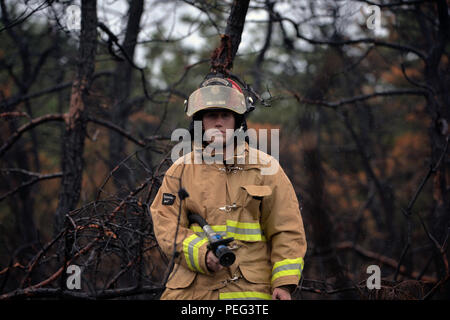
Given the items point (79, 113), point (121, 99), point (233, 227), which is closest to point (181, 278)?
point (233, 227)

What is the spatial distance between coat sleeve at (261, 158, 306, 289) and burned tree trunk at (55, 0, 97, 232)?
300cm

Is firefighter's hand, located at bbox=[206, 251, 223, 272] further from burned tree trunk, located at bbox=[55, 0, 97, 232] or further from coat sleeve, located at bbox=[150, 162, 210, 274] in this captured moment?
burned tree trunk, located at bbox=[55, 0, 97, 232]

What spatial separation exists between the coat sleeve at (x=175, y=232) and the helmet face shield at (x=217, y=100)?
Result: 46 cm

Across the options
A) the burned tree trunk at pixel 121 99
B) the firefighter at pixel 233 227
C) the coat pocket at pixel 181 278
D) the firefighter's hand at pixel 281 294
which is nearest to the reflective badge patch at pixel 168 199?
the firefighter at pixel 233 227

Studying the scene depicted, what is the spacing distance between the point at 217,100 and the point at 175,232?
0.98 m

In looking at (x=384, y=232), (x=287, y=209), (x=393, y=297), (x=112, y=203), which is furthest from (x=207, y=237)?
(x=384, y=232)

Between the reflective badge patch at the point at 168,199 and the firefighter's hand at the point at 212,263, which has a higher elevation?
the reflective badge patch at the point at 168,199

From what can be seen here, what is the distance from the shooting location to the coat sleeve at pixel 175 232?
2.67 meters

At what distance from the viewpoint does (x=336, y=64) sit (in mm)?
7434

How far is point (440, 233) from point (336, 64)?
3.12 metres

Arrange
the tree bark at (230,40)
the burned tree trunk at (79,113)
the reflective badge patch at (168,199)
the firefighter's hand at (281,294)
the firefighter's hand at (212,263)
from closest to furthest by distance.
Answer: the firefighter's hand at (212,263), the firefighter's hand at (281,294), the reflective badge patch at (168,199), the tree bark at (230,40), the burned tree trunk at (79,113)

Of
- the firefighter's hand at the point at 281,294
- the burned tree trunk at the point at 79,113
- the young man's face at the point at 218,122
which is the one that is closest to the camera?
the firefighter's hand at the point at 281,294

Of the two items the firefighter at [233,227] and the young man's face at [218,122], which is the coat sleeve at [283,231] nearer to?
the firefighter at [233,227]
